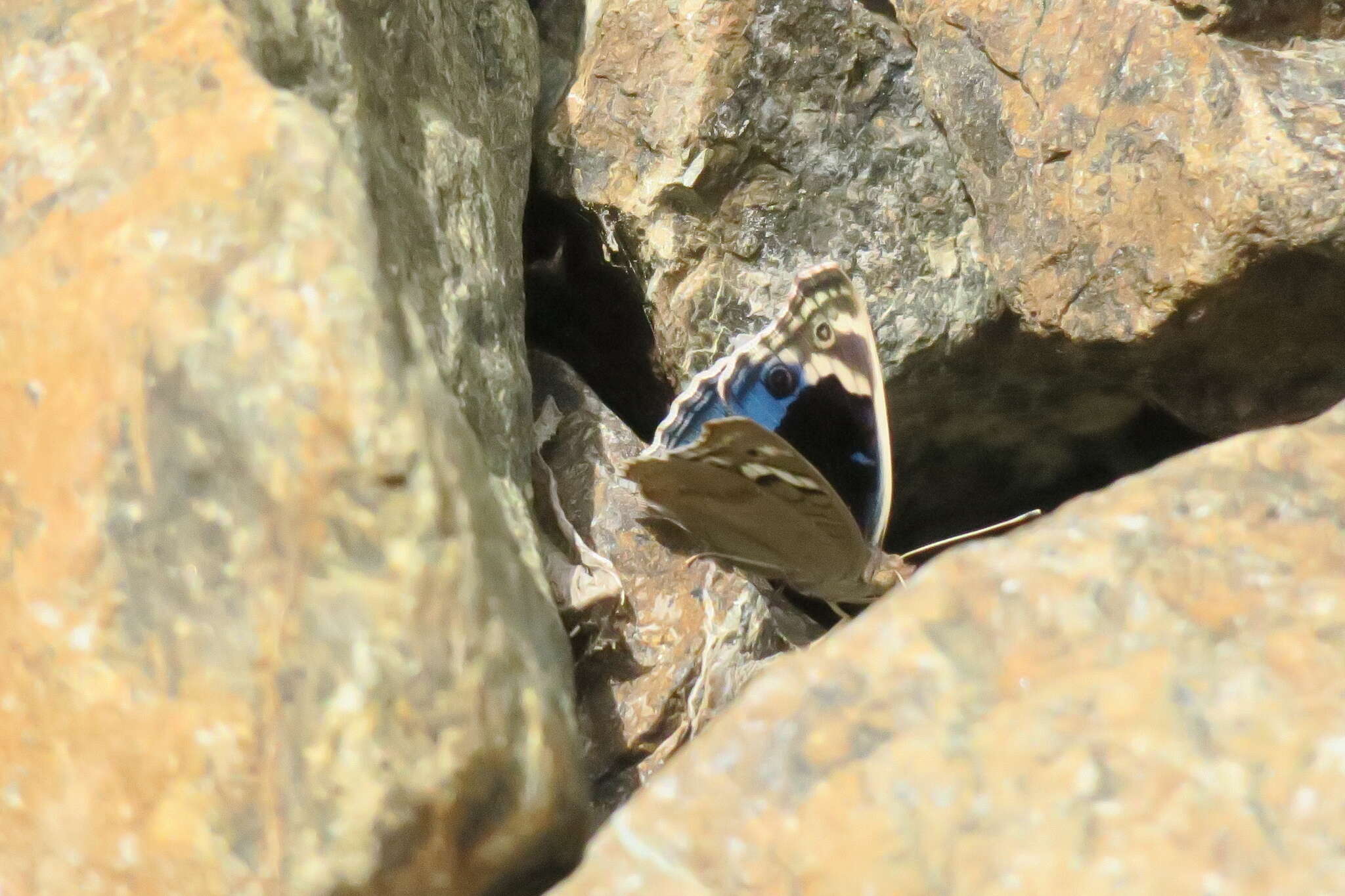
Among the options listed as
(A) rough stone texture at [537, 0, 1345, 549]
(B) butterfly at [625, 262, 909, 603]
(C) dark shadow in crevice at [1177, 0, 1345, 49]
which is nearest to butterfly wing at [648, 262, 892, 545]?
(B) butterfly at [625, 262, 909, 603]

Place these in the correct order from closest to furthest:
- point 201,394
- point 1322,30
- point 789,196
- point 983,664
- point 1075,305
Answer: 1. point 983,664
2. point 201,394
3. point 1322,30
4. point 1075,305
5. point 789,196

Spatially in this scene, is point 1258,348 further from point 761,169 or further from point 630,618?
point 630,618

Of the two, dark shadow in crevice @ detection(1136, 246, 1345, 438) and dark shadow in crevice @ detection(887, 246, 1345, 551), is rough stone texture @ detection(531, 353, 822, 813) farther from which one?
dark shadow in crevice @ detection(1136, 246, 1345, 438)

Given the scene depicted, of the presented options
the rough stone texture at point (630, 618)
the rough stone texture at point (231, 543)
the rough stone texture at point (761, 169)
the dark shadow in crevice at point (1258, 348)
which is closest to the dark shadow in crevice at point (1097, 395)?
the dark shadow in crevice at point (1258, 348)

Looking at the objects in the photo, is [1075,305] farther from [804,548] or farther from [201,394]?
[201,394]

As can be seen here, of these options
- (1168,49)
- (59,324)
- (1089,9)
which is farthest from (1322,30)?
(59,324)

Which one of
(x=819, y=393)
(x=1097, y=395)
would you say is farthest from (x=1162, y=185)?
(x=819, y=393)
